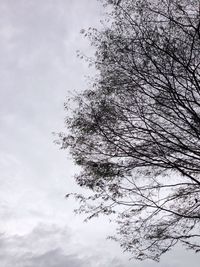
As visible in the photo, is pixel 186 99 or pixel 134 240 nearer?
pixel 186 99

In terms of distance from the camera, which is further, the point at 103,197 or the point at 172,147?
the point at 103,197

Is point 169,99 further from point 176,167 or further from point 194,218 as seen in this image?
point 194,218

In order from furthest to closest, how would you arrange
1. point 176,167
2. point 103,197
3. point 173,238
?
point 103,197 < point 173,238 < point 176,167

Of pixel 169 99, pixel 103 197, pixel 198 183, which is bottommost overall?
pixel 198 183

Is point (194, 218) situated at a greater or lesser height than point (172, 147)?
lesser

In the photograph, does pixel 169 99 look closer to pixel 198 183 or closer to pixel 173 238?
pixel 198 183

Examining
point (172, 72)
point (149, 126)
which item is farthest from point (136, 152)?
point (172, 72)

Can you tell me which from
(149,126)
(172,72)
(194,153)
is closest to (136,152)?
(149,126)

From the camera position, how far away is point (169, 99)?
447 inches

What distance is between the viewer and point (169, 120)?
455 inches

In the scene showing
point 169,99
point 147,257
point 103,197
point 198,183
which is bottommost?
point 147,257

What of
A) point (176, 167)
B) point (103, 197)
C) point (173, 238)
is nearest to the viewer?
point (176, 167)

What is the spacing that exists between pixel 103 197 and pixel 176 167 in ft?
8.76

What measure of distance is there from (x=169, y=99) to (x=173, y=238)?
3.62 meters
